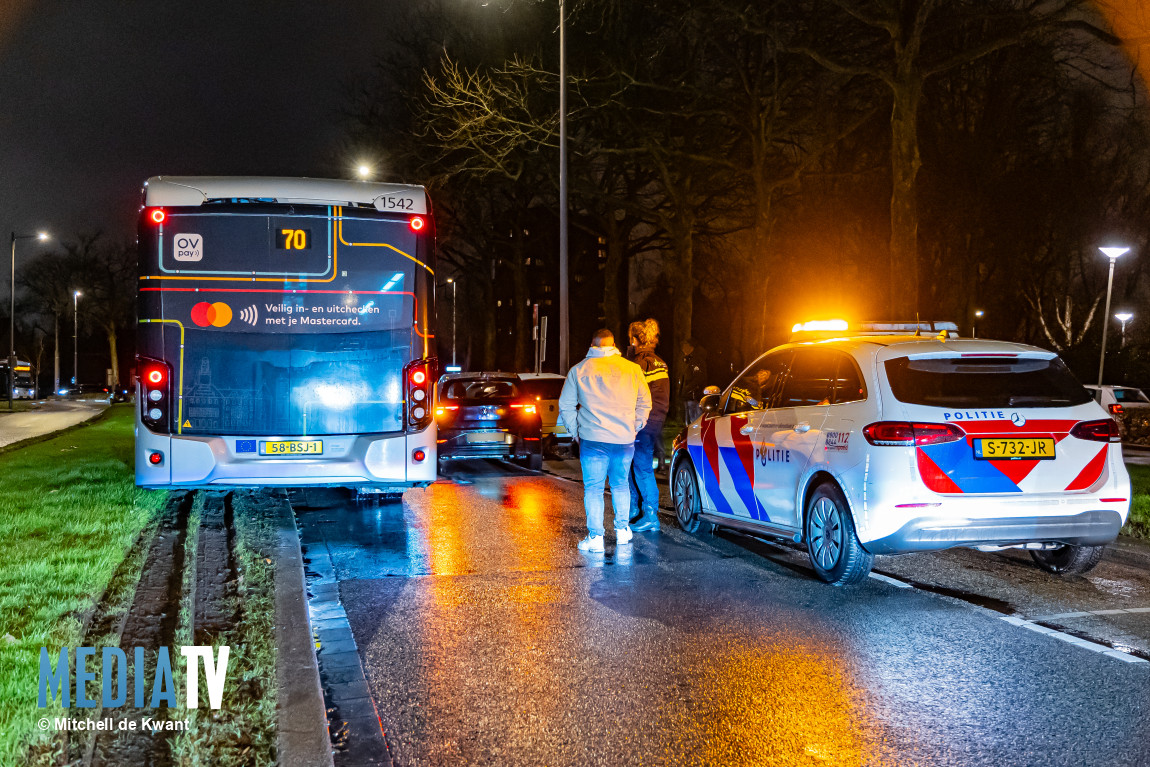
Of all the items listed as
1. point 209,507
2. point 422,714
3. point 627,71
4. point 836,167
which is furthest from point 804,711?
point 836,167

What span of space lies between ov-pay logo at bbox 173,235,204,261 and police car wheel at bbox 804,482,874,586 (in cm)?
553

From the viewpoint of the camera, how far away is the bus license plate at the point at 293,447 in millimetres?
9633

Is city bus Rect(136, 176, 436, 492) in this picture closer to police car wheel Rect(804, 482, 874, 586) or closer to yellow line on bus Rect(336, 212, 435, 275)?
yellow line on bus Rect(336, 212, 435, 275)

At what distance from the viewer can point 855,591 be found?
7.37 m

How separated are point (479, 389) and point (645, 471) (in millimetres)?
6243

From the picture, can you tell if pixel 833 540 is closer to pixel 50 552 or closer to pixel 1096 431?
pixel 1096 431

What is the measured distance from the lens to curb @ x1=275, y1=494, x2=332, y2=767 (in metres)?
4.09

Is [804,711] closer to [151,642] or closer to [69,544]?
[151,642]

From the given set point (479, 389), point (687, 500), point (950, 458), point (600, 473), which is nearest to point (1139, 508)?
point (687, 500)

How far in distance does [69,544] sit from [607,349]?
448 centimetres

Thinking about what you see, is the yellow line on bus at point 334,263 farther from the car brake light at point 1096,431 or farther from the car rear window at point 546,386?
the car rear window at point 546,386

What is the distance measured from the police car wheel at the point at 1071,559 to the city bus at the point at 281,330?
17.7 feet

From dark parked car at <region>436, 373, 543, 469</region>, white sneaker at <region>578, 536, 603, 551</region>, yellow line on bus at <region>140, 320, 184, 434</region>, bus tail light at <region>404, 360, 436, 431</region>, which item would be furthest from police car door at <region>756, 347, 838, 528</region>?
dark parked car at <region>436, 373, 543, 469</region>

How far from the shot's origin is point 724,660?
5621 millimetres
